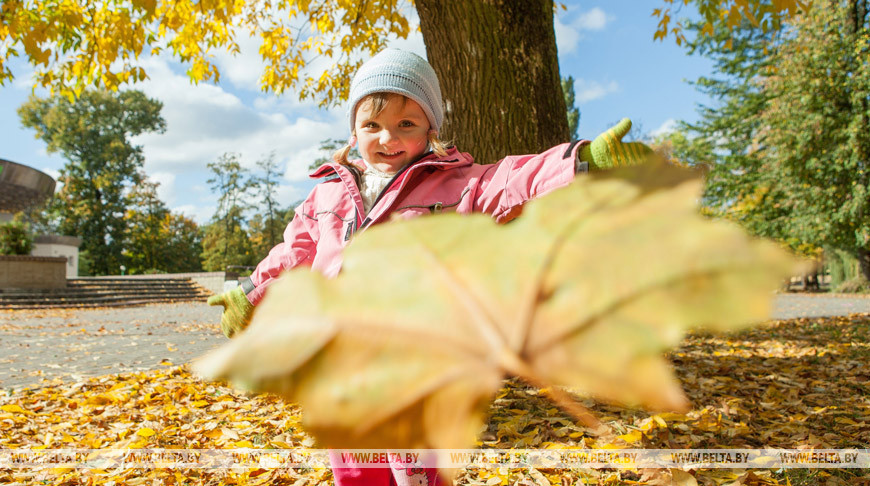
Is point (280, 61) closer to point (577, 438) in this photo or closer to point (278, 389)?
point (577, 438)

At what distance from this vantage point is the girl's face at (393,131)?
160 cm

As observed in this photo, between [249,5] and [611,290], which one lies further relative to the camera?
[249,5]

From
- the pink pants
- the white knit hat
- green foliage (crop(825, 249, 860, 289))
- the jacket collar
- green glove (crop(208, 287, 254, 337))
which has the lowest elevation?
the pink pants

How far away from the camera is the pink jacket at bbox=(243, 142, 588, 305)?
121 centimetres

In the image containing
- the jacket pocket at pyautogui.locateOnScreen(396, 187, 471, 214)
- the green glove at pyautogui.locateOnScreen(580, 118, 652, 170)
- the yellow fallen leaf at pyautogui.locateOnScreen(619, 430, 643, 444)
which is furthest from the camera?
the yellow fallen leaf at pyautogui.locateOnScreen(619, 430, 643, 444)

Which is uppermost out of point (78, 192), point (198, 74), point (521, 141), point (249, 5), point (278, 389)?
point (78, 192)

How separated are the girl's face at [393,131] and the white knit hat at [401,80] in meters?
0.04

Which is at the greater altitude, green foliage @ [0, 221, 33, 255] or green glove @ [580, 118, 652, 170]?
green foliage @ [0, 221, 33, 255]

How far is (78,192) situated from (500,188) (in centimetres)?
4371

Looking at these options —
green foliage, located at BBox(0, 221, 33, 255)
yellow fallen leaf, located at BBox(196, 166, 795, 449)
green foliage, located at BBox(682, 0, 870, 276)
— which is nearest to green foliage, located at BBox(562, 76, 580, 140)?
green foliage, located at BBox(682, 0, 870, 276)

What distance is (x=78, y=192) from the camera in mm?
36531

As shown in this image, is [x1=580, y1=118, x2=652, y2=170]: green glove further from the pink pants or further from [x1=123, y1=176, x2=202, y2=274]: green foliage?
[x1=123, y1=176, x2=202, y2=274]: green foliage

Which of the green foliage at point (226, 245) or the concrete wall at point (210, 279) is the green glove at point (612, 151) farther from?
the green foliage at point (226, 245)

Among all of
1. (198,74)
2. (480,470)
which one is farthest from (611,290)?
(198,74)
